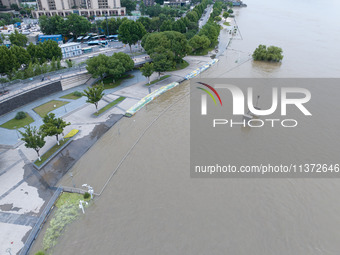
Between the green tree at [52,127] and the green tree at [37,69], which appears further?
the green tree at [37,69]

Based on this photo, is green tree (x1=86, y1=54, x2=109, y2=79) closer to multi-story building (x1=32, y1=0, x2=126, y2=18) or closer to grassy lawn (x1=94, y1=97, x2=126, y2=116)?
grassy lawn (x1=94, y1=97, x2=126, y2=116)

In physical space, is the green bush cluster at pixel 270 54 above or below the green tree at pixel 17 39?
below

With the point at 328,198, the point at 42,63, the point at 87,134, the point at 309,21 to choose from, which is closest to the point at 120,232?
the point at 87,134

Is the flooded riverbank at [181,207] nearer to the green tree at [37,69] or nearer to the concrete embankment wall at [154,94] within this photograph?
the concrete embankment wall at [154,94]

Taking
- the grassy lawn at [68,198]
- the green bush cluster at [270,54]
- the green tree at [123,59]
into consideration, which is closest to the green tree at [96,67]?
the green tree at [123,59]

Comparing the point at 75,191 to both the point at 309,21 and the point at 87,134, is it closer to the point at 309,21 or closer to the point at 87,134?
the point at 87,134

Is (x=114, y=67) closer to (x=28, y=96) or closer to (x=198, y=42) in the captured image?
(x=28, y=96)

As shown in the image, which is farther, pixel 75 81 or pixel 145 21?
pixel 145 21

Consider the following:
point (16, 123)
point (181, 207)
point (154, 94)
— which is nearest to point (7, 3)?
point (16, 123)
